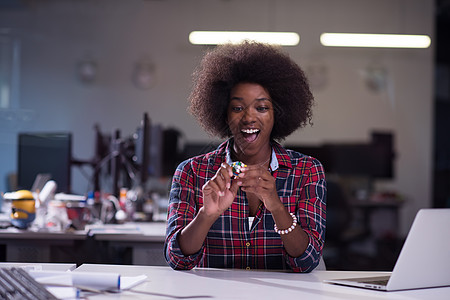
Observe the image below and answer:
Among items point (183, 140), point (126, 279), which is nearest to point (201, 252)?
point (126, 279)

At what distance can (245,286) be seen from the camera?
147cm

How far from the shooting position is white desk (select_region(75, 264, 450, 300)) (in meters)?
1.36

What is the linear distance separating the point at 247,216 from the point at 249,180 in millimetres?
278

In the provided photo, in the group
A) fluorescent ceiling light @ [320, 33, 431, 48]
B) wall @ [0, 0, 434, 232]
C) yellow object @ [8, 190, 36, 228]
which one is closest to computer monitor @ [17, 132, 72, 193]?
yellow object @ [8, 190, 36, 228]

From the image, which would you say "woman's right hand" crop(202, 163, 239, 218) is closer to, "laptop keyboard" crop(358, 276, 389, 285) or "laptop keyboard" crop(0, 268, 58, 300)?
"laptop keyboard" crop(358, 276, 389, 285)

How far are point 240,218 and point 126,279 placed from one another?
1.64ft

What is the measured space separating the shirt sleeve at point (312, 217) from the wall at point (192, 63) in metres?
5.63

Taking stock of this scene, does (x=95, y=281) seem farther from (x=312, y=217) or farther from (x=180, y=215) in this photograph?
(x=312, y=217)

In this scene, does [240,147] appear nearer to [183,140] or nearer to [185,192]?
[185,192]

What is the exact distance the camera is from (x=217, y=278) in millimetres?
1573

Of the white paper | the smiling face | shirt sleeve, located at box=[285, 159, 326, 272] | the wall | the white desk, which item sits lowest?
the white desk

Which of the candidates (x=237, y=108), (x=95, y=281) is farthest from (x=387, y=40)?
(x=95, y=281)

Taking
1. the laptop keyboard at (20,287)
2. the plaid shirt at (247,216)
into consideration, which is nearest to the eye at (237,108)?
the plaid shirt at (247,216)

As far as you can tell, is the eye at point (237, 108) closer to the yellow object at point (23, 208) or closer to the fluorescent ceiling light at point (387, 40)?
the yellow object at point (23, 208)
